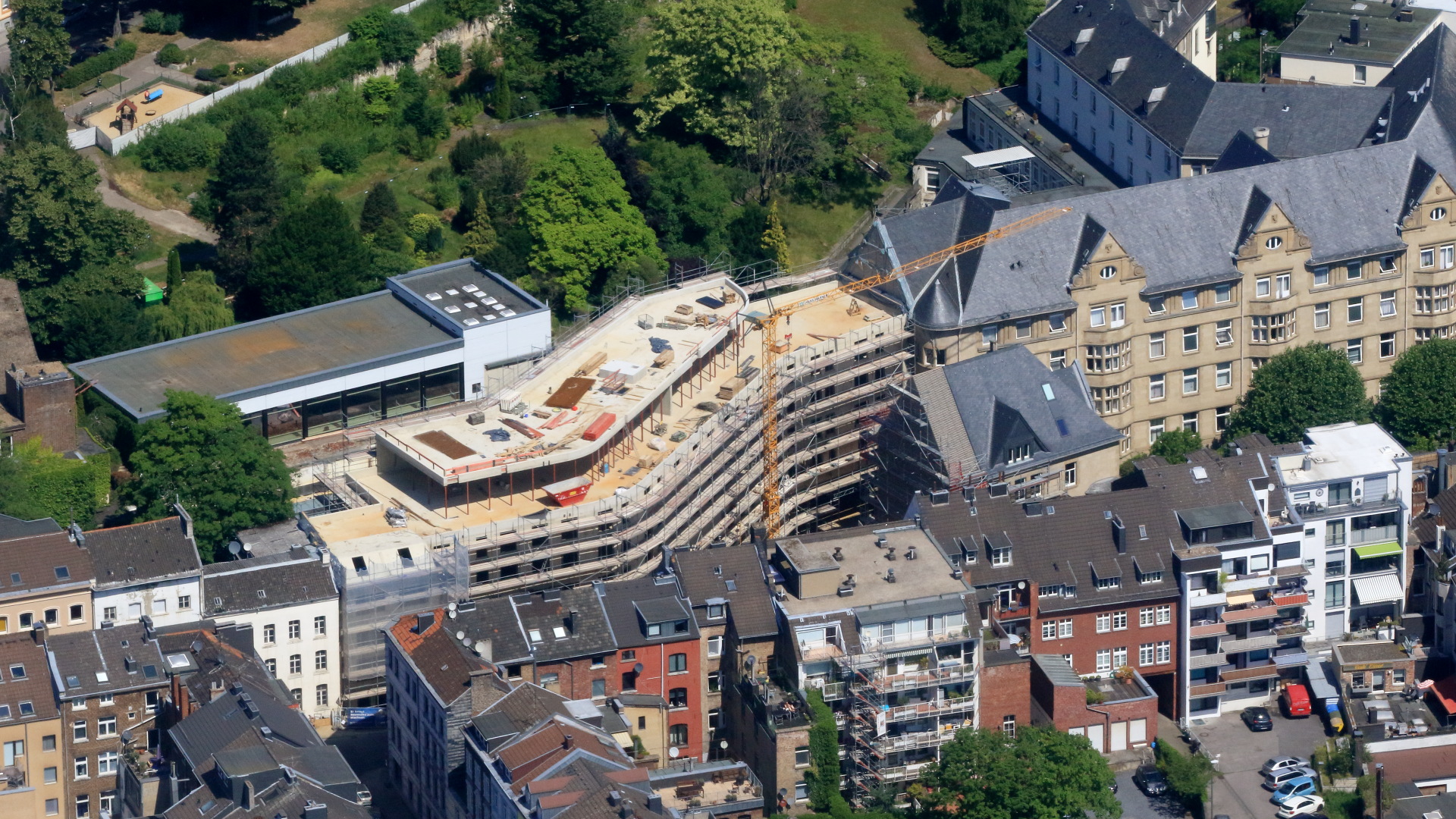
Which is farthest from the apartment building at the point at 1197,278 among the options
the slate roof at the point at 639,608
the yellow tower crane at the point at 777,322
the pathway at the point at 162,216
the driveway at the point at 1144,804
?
the pathway at the point at 162,216

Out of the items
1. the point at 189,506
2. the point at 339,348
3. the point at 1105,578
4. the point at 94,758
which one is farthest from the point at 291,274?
the point at 1105,578

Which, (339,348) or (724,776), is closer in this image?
(724,776)

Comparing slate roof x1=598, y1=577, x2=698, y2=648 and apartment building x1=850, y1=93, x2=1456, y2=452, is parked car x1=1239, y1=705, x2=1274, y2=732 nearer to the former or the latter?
apartment building x1=850, y1=93, x2=1456, y2=452

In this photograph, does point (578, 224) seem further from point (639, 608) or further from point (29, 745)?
point (29, 745)

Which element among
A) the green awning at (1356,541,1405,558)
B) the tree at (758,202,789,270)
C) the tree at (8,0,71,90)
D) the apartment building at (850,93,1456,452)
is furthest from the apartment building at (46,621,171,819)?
the green awning at (1356,541,1405,558)

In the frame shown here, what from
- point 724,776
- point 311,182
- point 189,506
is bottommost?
point 724,776

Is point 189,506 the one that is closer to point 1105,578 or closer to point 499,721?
point 499,721

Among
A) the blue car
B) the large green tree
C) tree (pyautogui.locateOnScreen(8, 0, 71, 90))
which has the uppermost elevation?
tree (pyautogui.locateOnScreen(8, 0, 71, 90))
